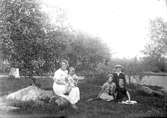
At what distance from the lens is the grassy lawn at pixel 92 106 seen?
15.4ft

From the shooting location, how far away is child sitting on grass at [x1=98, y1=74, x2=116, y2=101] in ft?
16.6

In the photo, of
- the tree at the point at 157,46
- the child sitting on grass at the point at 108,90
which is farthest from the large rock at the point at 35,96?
the tree at the point at 157,46

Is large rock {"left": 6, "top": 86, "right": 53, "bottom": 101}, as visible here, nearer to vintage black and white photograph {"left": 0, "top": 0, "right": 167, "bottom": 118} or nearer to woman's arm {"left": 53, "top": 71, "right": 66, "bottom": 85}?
vintage black and white photograph {"left": 0, "top": 0, "right": 167, "bottom": 118}

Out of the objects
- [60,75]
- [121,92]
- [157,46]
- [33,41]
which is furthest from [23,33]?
[157,46]

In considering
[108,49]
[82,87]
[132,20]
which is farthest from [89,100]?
[132,20]

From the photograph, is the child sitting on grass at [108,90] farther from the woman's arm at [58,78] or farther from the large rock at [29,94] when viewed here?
the large rock at [29,94]

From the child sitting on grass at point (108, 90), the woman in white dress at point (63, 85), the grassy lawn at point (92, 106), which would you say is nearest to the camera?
the grassy lawn at point (92, 106)

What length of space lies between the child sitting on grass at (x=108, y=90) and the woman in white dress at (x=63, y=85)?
0.46m

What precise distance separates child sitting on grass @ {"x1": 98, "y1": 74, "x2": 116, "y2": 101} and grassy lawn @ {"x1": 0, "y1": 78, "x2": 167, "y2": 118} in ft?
0.27

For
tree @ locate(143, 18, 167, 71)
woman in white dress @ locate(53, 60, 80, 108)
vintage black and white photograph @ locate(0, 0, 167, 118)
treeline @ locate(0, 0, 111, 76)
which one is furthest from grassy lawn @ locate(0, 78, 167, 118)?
tree @ locate(143, 18, 167, 71)

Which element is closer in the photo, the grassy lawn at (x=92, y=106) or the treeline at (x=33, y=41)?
the grassy lawn at (x=92, y=106)

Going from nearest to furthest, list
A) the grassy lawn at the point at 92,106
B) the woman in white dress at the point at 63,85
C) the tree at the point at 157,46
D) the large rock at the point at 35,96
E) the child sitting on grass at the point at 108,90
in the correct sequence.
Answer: the grassy lawn at the point at 92,106 < the large rock at the point at 35,96 < the woman in white dress at the point at 63,85 < the child sitting on grass at the point at 108,90 < the tree at the point at 157,46

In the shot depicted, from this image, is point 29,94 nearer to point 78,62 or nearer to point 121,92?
point 78,62

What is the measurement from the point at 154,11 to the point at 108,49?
3.91 feet
